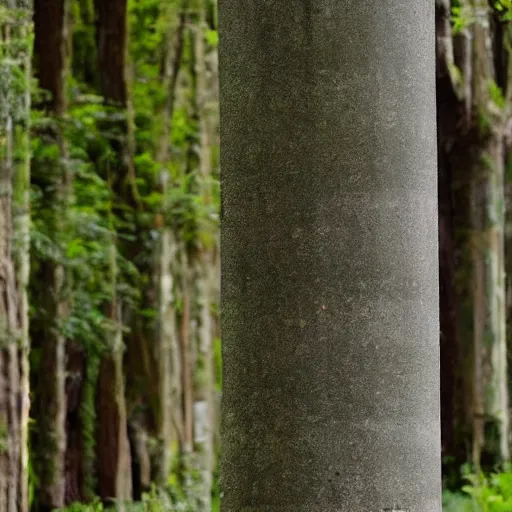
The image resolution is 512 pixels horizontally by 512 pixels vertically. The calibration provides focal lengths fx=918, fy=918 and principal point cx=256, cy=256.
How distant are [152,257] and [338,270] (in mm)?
11893

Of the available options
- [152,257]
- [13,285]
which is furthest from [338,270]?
[152,257]

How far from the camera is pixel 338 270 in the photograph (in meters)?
1.98

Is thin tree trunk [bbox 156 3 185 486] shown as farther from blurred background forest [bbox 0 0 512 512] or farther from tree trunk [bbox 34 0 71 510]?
tree trunk [bbox 34 0 71 510]

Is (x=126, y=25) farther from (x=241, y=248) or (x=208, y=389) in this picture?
(x=241, y=248)

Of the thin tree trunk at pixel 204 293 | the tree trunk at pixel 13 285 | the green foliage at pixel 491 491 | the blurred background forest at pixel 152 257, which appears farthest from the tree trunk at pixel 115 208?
the tree trunk at pixel 13 285

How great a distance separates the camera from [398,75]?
6.66ft

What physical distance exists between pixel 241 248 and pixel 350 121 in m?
0.38

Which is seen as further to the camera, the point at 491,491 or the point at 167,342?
the point at 167,342

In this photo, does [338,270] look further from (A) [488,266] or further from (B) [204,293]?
(B) [204,293]

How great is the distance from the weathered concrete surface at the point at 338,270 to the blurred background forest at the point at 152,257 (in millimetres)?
8902

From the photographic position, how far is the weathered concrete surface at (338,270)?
198 cm

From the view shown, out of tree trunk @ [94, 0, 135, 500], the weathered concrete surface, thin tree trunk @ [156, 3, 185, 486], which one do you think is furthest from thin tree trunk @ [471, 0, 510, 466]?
the weathered concrete surface

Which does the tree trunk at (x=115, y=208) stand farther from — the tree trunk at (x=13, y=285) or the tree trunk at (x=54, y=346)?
the tree trunk at (x=13, y=285)

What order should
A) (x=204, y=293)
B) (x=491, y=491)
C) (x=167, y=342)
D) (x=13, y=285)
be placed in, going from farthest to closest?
1. (x=204, y=293)
2. (x=167, y=342)
3. (x=491, y=491)
4. (x=13, y=285)
